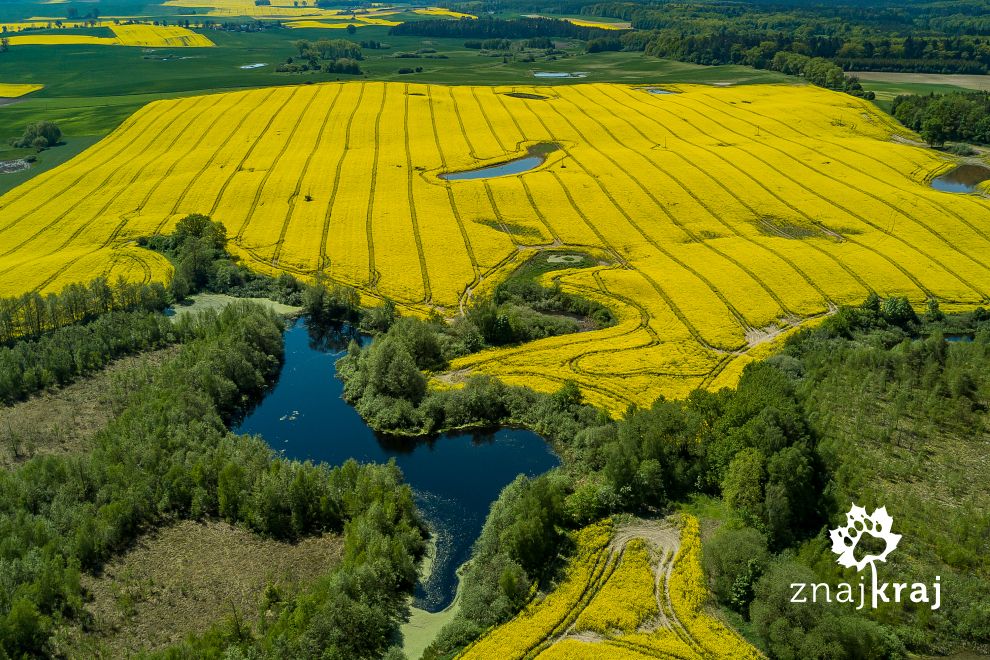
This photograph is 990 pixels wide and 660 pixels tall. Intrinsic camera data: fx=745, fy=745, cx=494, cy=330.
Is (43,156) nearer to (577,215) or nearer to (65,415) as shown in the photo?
(65,415)

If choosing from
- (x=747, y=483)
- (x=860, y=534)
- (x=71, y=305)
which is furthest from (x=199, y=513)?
(x=860, y=534)

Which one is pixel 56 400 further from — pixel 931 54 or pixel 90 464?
pixel 931 54

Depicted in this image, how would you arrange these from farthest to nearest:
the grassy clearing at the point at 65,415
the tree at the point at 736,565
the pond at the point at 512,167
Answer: the pond at the point at 512,167 < the grassy clearing at the point at 65,415 < the tree at the point at 736,565

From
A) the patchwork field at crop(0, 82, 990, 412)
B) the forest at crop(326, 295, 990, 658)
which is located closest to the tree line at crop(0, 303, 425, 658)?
the forest at crop(326, 295, 990, 658)

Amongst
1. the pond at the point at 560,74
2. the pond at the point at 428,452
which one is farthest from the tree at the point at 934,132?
the pond at the point at 428,452

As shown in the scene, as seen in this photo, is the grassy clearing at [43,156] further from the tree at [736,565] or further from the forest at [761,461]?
the tree at [736,565]

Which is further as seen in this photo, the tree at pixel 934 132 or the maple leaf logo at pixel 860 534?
the tree at pixel 934 132
